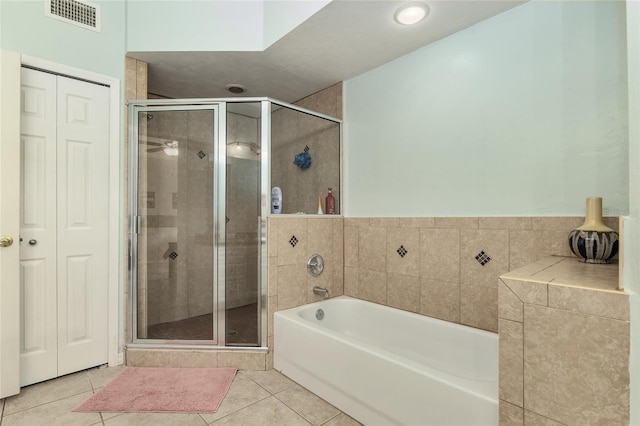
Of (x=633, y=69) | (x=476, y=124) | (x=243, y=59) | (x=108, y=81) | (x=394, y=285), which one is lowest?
(x=394, y=285)

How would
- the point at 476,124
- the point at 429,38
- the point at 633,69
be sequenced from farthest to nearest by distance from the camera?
the point at 429,38 < the point at 476,124 < the point at 633,69

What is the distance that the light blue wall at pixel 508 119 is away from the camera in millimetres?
1668

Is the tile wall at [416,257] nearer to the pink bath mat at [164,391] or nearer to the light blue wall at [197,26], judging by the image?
the pink bath mat at [164,391]

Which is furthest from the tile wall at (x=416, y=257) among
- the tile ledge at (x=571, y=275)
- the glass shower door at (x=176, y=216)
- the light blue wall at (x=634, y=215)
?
the light blue wall at (x=634, y=215)

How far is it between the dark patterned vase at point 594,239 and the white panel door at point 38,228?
10.2 ft

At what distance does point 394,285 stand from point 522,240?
994 millimetres

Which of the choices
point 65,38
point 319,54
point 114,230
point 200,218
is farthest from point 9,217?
point 319,54

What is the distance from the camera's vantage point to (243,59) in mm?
2609

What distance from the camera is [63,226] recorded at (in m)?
2.26

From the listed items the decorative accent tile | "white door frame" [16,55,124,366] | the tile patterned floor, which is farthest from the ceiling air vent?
the decorative accent tile

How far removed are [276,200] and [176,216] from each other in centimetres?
80

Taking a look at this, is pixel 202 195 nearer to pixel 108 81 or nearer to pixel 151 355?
pixel 108 81

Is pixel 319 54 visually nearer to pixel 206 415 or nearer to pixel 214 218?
pixel 214 218

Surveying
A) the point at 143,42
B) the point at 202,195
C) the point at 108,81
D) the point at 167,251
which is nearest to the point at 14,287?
the point at 167,251
